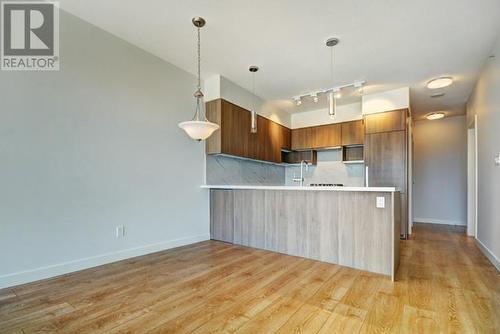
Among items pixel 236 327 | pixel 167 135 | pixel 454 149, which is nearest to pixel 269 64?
pixel 167 135

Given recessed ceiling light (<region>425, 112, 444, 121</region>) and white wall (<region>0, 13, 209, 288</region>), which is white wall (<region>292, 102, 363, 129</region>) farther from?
white wall (<region>0, 13, 209, 288</region>)

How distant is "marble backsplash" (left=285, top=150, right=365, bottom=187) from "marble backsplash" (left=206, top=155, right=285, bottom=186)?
717 mm

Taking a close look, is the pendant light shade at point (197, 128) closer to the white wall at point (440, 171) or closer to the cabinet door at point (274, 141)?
the cabinet door at point (274, 141)

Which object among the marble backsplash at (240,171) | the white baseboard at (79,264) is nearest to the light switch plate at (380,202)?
the marble backsplash at (240,171)

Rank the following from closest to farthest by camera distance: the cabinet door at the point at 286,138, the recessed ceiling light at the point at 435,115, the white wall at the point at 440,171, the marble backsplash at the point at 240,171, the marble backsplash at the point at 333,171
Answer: the marble backsplash at the point at 240,171
the marble backsplash at the point at 333,171
the cabinet door at the point at 286,138
the recessed ceiling light at the point at 435,115
the white wall at the point at 440,171

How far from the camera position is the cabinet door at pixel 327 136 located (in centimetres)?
555

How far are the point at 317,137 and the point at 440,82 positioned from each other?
2.42 m

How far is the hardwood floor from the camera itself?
1710 millimetres

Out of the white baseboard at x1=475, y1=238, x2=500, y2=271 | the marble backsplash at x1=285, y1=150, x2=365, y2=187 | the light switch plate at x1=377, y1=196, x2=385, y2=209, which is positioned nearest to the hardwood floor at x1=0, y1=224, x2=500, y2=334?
the white baseboard at x1=475, y1=238, x2=500, y2=271

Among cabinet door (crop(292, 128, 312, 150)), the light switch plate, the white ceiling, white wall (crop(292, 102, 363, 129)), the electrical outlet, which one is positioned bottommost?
the electrical outlet

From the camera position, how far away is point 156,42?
3217 millimetres

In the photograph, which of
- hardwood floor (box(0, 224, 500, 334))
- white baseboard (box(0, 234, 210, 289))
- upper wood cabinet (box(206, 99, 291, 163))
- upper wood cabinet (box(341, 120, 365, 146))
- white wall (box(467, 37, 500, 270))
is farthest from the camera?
upper wood cabinet (box(341, 120, 365, 146))

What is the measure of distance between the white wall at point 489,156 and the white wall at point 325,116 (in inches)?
79.5

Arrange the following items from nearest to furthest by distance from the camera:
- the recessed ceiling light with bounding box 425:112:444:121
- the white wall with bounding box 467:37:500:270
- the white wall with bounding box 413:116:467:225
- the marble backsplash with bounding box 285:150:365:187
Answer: the white wall with bounding box 467:37:500:270, the marble backsplash with bounding box 285:150:365:187, the recessed ceiling light with bounding box 425:112:444:121, the white wall with bounding box 413:116:467:225
